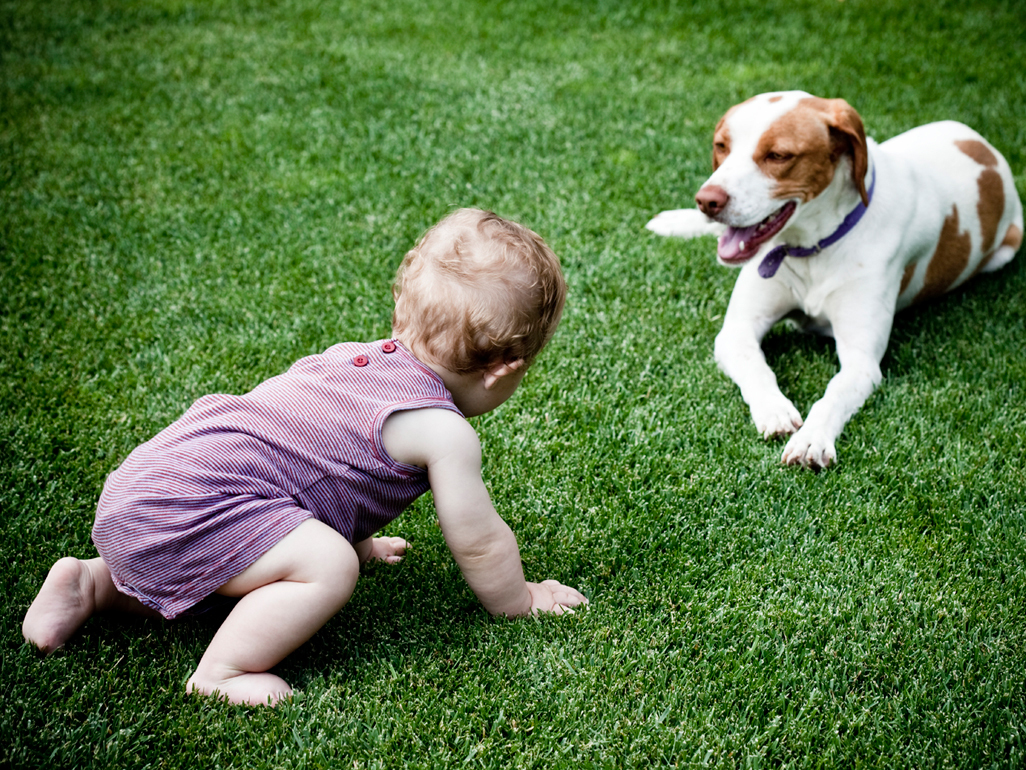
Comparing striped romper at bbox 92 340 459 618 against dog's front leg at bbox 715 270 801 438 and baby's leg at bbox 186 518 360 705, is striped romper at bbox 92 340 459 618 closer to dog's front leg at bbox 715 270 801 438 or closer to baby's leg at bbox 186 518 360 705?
baby's leg at bbox 186 518 360 705

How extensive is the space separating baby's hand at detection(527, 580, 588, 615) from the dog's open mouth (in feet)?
5.57

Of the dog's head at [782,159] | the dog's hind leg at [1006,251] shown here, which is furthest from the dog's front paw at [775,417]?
the dog's hind leg at [1006,251]

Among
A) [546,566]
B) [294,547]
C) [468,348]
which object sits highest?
[468,348]

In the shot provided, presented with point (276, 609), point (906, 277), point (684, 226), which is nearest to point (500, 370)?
point (276, 609)

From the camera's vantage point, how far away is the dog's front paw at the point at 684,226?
462 centimetres

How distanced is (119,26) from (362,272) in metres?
5.51

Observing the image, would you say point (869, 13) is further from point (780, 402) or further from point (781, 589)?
point (781, 589)

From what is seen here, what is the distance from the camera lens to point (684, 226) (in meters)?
4.62

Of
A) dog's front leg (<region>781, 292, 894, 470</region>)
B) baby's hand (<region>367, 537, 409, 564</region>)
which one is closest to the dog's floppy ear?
dog's front leg (<region>781, 292, 894, 470</region>)

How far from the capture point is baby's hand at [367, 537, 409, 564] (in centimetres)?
259

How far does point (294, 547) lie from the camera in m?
2.04

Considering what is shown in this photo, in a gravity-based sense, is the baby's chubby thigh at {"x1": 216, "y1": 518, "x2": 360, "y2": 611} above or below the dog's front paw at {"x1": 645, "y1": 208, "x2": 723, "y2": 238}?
above

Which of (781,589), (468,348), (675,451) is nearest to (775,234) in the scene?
(675,451)

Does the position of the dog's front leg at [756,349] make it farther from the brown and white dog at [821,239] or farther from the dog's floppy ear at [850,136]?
the dog's floppy ear at [850,136]
